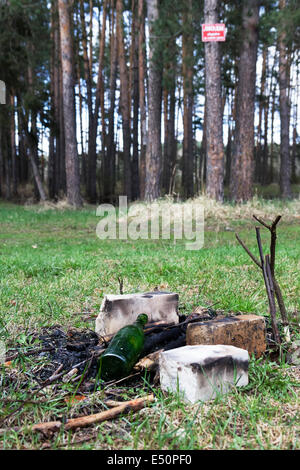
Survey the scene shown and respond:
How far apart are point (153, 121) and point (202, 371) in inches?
452

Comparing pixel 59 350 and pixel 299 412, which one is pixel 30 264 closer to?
pixel 59 350

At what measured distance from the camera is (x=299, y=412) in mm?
1521

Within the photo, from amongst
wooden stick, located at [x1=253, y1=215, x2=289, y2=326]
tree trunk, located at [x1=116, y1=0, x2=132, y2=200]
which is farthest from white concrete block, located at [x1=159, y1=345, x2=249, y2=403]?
tree trunk, located at [x1=116, y1=0, x2=132, y2=200]

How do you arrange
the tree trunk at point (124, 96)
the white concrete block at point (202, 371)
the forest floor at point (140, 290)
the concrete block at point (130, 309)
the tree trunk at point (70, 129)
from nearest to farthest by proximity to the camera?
1. the forest floor at point (140, 290)
2. the white concrete block at point (202, 371)
3. the concrete block at point (130, 309)
4. the tree trunk at point (70, 129)
5. the tree trunk at point (124, 96)

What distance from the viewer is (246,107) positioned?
1123 cm

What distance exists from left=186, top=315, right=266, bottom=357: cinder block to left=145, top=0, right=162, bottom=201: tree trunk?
1041cm

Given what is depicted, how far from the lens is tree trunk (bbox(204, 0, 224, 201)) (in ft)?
31.5

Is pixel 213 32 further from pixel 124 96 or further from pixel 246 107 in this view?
pixel 124 96

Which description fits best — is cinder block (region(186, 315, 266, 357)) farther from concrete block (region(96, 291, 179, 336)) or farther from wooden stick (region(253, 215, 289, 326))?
concrete block (region(96, 291, 179, 336))

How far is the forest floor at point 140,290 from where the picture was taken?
135cm

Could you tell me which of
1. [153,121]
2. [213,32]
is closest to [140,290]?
[213,32]

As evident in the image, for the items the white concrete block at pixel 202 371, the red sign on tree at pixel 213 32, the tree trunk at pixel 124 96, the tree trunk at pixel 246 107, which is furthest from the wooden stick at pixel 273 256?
the tree trunk at pixel 124 96

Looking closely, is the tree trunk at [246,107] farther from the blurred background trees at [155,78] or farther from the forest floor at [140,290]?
the forest floor at [140,290]

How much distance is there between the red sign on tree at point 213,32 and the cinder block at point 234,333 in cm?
844
